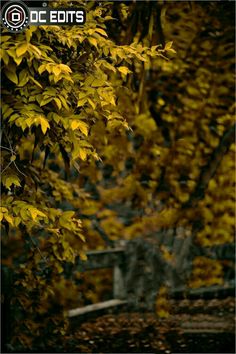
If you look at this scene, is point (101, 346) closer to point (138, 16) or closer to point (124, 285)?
point (124, 285)

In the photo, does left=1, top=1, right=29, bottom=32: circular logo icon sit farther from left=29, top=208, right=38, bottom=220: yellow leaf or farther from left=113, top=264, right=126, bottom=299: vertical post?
left=113, top=264, right=126, bottom=299: vertical post

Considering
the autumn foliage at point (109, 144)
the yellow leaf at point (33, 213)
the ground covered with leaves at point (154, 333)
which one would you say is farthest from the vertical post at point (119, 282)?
the yellow leaf at point (33, 213)

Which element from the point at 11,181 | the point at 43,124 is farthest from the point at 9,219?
the point at 43,124

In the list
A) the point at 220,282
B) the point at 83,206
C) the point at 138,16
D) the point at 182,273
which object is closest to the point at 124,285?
the point at 182,273

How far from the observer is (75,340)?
880cm

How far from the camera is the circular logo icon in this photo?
489 cm

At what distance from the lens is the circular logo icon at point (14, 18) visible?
489 centimetres

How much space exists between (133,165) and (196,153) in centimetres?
99

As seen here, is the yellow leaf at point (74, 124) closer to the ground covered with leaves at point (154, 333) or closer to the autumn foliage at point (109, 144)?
the autumn foliage at point (109, 144)

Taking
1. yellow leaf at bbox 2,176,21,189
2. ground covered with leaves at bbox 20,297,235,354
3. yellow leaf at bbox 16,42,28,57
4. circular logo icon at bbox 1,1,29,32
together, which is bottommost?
ground covered with leaves at bbox 20,297,235,354

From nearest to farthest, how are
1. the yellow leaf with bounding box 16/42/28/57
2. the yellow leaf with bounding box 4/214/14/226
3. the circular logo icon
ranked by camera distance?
the yellow leaf with bounding box 16/42/28/57, the yellow leaf with bounding box 4/214/14/226, the circular logo icon

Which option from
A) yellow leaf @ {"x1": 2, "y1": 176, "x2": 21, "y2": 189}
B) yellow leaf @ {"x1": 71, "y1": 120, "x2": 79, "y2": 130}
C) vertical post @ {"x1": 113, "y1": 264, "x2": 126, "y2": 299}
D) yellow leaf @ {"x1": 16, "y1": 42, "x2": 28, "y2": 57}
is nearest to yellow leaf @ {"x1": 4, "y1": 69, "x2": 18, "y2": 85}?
yellow leaf @ {"x1": 16, "y1": 42, "x2": 28, "y2": 57}

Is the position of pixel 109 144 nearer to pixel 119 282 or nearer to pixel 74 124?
pixel 119 282

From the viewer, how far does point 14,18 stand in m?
4.95
